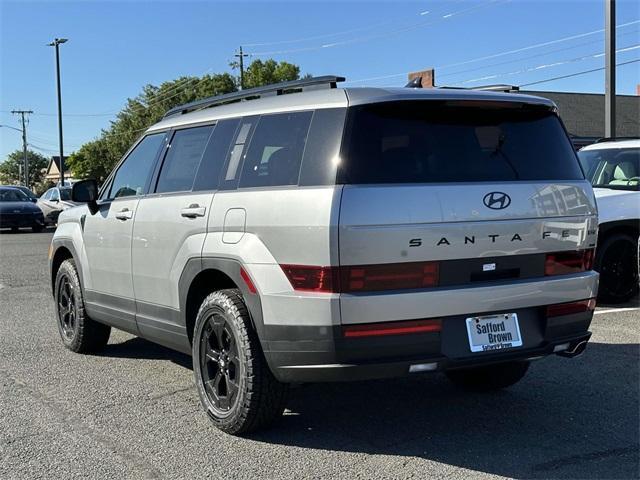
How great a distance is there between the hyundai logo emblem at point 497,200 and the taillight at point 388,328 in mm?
732

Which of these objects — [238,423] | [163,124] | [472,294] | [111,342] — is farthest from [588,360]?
[111,342]

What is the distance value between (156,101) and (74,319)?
63.1 metres

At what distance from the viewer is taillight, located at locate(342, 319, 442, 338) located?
A: 3.64 metres

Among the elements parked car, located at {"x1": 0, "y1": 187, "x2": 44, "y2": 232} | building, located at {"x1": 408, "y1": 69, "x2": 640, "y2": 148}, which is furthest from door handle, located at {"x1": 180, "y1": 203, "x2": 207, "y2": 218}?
building, located at {"x1": 408, "y1": 69, "x2": 640, "y2": 148}

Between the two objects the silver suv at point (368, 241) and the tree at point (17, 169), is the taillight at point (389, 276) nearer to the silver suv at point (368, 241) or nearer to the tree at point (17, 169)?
the silver suv at point (368, 241)

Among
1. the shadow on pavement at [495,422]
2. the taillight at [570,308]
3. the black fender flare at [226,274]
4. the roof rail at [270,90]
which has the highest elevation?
the roof rail at [270,90]

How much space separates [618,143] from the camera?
9555mm

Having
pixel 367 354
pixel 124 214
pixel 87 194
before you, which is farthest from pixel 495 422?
pixel 87 194

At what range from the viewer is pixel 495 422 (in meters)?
4.56

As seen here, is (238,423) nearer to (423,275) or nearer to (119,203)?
(423,275)

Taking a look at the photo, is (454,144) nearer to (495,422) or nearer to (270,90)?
(270,90)

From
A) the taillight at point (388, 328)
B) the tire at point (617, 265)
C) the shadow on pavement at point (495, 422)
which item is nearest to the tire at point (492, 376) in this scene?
the shadow on pavement at point (495, 422)

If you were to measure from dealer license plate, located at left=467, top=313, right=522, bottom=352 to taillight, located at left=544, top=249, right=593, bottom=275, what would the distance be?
40cm

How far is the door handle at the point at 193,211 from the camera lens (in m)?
4.55
